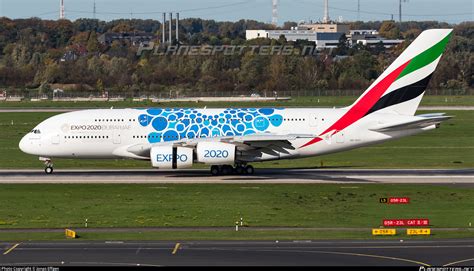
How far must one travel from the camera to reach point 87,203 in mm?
51812

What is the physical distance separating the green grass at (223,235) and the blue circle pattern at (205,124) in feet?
69.4

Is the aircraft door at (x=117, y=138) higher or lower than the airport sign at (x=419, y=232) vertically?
higher

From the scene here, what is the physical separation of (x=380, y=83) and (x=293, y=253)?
28.8 meters

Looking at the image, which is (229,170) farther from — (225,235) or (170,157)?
(225,235)

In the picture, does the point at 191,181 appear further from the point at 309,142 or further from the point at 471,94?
the point at 471,94

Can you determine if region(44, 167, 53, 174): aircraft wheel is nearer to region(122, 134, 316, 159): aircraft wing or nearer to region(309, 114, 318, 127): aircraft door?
region(122, 134, 316, 159): aircraft wing

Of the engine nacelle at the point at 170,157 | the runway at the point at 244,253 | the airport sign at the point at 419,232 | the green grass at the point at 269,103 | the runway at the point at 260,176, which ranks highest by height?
the green grass at the point at 269,103

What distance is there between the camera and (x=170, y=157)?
60.8 metres

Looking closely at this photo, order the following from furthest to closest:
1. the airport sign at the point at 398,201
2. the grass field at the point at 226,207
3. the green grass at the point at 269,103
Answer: the green grass at the point at 269,103, the airport sign at the point at 398,201, the grass field at the point at 226,207

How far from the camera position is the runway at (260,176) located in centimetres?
6066

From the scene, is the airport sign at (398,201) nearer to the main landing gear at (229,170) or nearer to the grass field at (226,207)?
the grass field at (226,207)

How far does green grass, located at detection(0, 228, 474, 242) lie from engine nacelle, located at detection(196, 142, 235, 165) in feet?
59.3

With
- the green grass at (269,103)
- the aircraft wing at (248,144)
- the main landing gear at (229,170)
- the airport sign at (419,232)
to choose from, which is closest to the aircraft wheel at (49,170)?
the aircraft wing at (248,144)

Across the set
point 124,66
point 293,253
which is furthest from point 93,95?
point 293,253
